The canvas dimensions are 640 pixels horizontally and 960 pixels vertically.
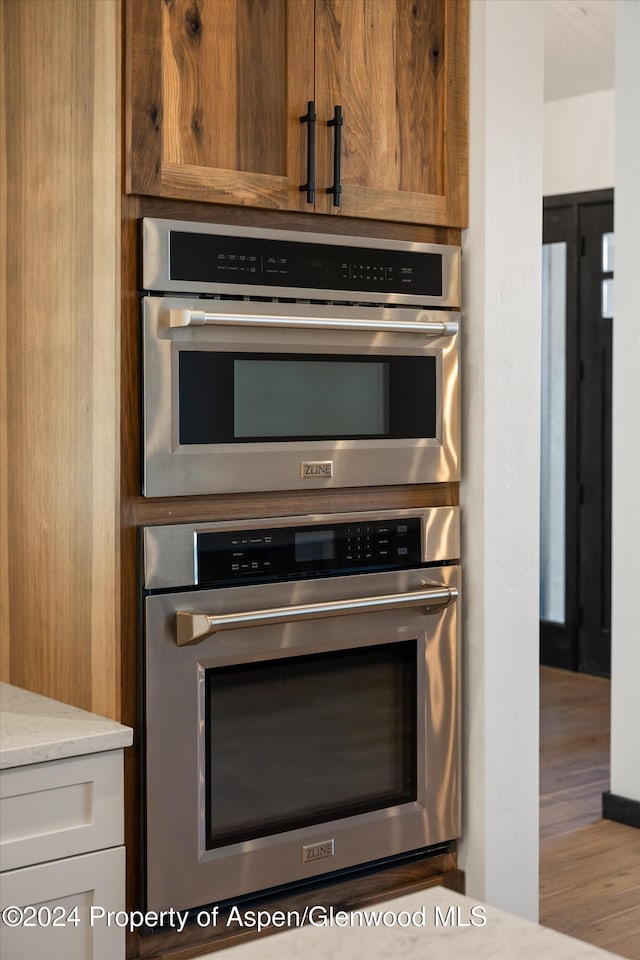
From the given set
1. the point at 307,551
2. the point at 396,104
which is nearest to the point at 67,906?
the point at 307,551

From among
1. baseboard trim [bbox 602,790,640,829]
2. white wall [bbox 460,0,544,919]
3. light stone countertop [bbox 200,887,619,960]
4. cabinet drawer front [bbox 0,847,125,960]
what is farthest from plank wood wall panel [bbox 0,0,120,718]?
baseboard trim [bbox 602,790,640,829]

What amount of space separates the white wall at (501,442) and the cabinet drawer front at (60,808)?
83cm

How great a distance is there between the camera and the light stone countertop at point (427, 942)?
85 centimetres

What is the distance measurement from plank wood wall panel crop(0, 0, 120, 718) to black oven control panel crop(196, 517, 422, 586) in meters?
0.18

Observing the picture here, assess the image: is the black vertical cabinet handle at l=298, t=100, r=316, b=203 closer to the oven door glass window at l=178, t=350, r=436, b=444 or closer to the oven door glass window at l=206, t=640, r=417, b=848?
the oven door glass window at l=178, t=350, r=436, b=444

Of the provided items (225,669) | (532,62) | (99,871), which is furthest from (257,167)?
(99,871)

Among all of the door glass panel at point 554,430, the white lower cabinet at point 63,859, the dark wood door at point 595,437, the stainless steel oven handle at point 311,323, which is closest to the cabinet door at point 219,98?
the stainless steel oven handle at point 311,323

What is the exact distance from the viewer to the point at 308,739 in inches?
81.9

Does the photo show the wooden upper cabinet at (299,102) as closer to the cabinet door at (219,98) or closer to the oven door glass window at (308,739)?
the cabinet door at (219,98)

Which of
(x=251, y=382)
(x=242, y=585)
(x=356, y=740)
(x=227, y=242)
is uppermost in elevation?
(x=227, y=242)

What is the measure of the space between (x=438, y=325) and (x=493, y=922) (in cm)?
144

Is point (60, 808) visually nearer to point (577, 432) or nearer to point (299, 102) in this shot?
point (299, 102)

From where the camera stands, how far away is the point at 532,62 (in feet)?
7.58

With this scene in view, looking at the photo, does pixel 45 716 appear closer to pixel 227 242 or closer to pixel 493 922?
pixel 227 242
